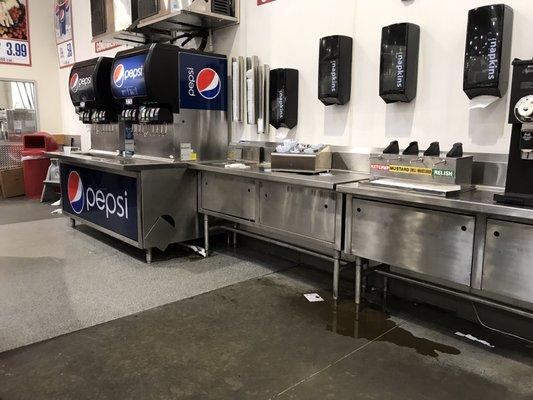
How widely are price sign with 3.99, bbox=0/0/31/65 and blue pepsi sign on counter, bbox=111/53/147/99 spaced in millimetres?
4128

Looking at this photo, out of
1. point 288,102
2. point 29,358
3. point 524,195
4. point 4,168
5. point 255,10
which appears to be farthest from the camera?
point 4,168

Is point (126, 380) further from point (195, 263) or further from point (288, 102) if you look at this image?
point (288, 102)

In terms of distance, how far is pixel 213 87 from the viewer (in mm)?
4246

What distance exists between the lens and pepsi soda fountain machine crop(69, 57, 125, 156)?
Result: 15.8 feet

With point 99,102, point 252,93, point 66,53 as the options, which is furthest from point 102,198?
point 66,53

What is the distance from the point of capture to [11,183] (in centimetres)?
714

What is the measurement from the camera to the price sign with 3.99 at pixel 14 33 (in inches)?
286

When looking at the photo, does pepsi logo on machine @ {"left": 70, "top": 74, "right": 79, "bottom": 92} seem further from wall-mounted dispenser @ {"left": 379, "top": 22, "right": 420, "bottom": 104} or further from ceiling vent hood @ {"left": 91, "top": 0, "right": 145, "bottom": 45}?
wall-mounted dispenser @ {"left": 379, "top": 22, "right": 420, "bottom": 104}

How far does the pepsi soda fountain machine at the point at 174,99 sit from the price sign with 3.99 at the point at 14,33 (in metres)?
4.14

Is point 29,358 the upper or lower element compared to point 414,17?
lower

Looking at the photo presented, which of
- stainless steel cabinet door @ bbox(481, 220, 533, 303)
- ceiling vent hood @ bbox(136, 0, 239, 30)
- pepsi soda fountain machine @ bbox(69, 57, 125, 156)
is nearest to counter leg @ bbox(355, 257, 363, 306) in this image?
stainless steel cabinet door @ bbox(481, 220, 533, 303)

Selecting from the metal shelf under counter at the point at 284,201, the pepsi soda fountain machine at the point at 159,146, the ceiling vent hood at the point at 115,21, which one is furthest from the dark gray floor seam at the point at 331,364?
the ceiling vent hood at the point at 115,21

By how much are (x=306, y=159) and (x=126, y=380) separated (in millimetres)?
1815

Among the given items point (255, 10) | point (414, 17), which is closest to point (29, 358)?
point (414, 17)
